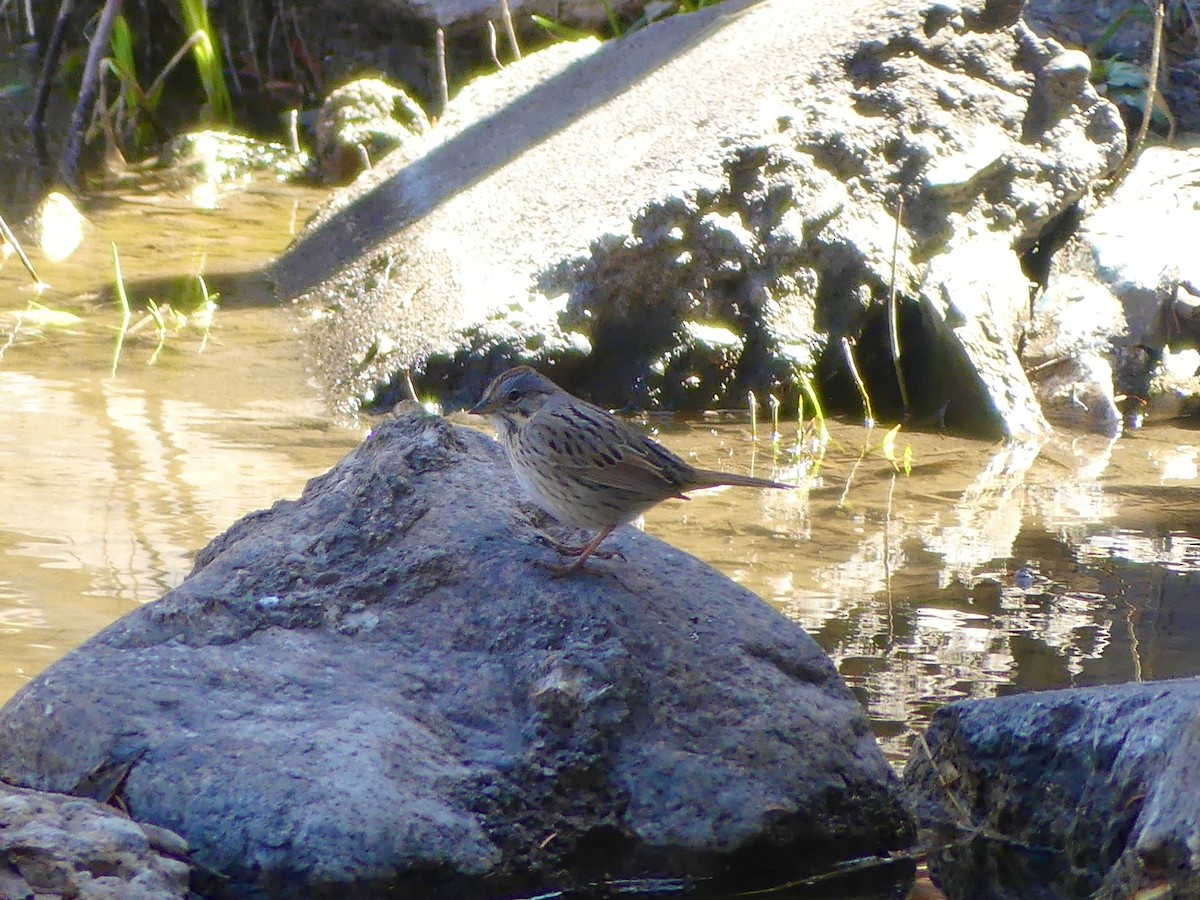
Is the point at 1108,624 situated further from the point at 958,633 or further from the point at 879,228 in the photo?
the point at 879,228

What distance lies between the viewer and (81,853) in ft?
9.41

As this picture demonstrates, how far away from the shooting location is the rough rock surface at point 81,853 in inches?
111

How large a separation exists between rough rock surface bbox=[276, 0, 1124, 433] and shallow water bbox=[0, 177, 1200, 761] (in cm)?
42

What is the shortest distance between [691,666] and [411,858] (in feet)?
2.72

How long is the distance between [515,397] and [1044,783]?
1.66 metres

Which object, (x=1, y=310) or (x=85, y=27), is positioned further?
(x=85, y=27)

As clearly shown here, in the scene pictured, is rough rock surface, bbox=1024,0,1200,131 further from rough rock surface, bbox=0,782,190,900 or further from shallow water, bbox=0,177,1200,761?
rough rock surface, bbox=0,782,190,900

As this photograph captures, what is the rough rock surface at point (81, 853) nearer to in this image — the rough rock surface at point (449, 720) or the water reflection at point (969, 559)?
the rough rock surface at point (449, 720)

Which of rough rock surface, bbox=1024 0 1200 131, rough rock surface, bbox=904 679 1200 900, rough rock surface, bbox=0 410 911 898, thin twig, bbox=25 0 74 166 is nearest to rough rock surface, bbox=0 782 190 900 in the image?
rough rock surface, bbox=0 410 911 898

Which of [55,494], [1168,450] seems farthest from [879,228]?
[55,494]

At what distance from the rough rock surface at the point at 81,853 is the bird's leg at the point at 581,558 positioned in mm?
1067

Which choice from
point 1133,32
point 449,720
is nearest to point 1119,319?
point 1133,32

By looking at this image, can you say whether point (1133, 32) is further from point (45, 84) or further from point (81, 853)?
point (81, 853)

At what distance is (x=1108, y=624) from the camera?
16.4 feet
